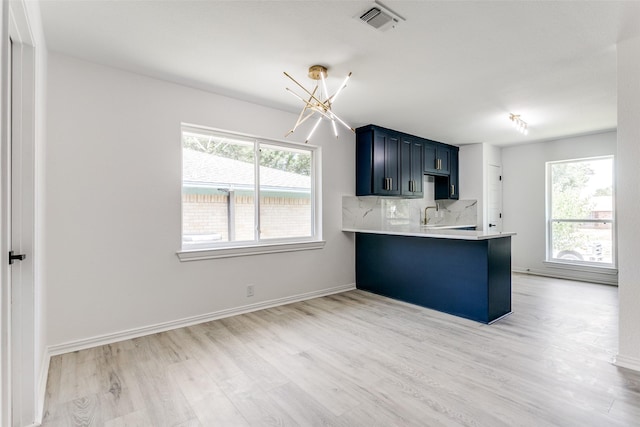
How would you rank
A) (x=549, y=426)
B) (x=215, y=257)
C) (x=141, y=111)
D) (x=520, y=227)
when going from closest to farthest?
(x=549, y=426) → (x=141, y=111) → (x=215, y=257) → (x=520, y=227)

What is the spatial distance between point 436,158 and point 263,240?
356cm

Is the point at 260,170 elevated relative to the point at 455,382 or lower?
elevated

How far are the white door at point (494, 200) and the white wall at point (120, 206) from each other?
4660 millimetres

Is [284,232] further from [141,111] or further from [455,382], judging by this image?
[455,382]

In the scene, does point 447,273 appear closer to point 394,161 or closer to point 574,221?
point 394,161

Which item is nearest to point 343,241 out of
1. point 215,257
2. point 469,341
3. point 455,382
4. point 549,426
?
point 215,257

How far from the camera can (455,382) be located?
2.14 metres

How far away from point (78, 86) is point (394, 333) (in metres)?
3.48

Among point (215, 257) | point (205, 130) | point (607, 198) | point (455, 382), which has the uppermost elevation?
point (205, 130)

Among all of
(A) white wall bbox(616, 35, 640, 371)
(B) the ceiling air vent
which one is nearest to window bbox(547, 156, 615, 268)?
(A) white wall bbox(616, 35, 640, 371)

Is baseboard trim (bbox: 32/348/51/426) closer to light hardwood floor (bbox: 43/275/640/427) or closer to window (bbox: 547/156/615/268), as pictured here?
light hardwood floor (bbox: 43/275/640/427)

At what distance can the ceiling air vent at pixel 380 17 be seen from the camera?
Result: 1.99 m

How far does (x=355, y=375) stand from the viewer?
2250mm

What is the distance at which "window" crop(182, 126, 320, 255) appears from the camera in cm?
337
